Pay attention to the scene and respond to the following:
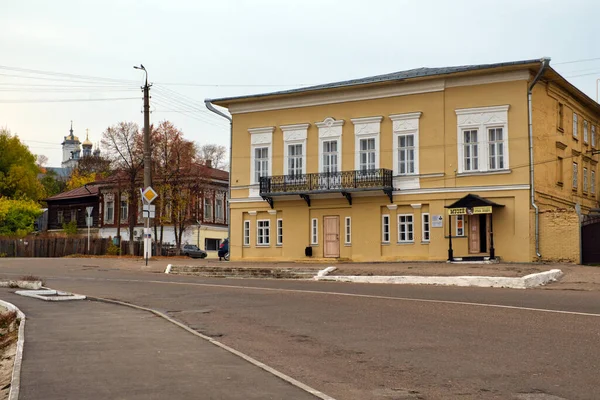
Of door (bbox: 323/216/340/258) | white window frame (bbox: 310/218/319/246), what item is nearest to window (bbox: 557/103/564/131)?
door (bbox: 323/216/340/258)

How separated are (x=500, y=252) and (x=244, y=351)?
2546cm

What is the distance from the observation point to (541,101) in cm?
3569

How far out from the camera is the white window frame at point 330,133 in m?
39.0

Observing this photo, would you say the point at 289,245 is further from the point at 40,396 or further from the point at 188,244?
the point at 40,396

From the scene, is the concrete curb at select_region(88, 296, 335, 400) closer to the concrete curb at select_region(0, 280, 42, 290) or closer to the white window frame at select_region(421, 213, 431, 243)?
the concrete curb at select_region(0, 280, 42, 290)

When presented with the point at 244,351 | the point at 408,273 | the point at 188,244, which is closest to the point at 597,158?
the point at 408,273

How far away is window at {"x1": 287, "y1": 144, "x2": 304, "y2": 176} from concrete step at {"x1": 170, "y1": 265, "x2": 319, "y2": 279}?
9386 millimetres

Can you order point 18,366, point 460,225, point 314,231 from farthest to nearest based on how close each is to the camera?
point 314,231 → point 460,225 → point 18,366

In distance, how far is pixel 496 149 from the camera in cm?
3500

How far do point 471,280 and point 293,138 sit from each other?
60.9 feet

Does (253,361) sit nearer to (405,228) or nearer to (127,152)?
(405,228)

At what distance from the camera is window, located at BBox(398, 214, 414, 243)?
3697 cm

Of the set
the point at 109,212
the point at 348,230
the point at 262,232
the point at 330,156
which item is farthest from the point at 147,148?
the point at 109,212

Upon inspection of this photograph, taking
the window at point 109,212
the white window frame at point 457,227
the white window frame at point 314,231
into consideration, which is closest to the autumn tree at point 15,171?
the window at point 109,212
